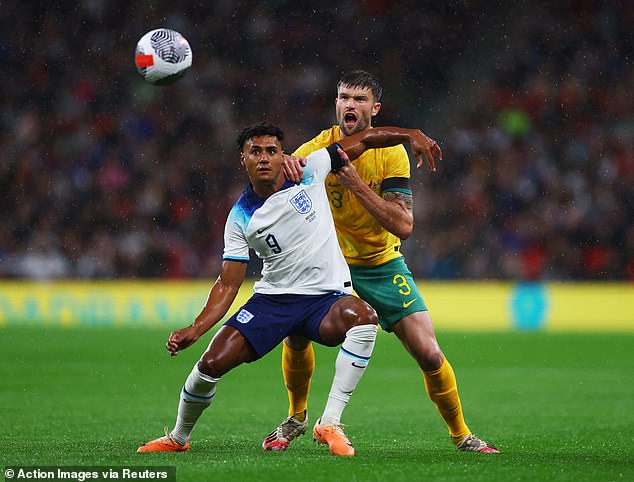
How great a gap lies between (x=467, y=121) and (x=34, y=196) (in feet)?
26.4

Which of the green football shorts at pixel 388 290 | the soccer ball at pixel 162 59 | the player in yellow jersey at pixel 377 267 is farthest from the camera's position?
the soccer ball at pixel 162 59

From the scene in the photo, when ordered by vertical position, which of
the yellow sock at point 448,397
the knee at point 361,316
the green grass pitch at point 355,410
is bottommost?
the green grass pitch at point 355,410

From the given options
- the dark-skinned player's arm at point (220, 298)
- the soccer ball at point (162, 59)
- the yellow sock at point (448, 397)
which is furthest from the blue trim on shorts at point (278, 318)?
the soccer ball at point (162, 59)

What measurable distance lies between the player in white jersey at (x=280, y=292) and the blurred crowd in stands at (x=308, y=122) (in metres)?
11.7

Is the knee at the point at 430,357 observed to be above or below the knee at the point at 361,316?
below

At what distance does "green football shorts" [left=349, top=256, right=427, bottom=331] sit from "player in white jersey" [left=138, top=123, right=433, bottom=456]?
0.43 m

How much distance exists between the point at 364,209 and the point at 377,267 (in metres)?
0.37

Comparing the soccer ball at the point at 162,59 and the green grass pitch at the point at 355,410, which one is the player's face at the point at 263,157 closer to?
the green grass pitch at the point at 355,410

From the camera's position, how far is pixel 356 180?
610 centimetres

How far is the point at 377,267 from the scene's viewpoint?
660cm

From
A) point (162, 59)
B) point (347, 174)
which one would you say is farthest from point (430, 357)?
point (162, 59)

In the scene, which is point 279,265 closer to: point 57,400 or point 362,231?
point 362,231

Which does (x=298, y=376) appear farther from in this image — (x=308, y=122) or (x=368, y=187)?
(x=308, y=122)

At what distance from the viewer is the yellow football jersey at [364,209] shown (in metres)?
6.51
